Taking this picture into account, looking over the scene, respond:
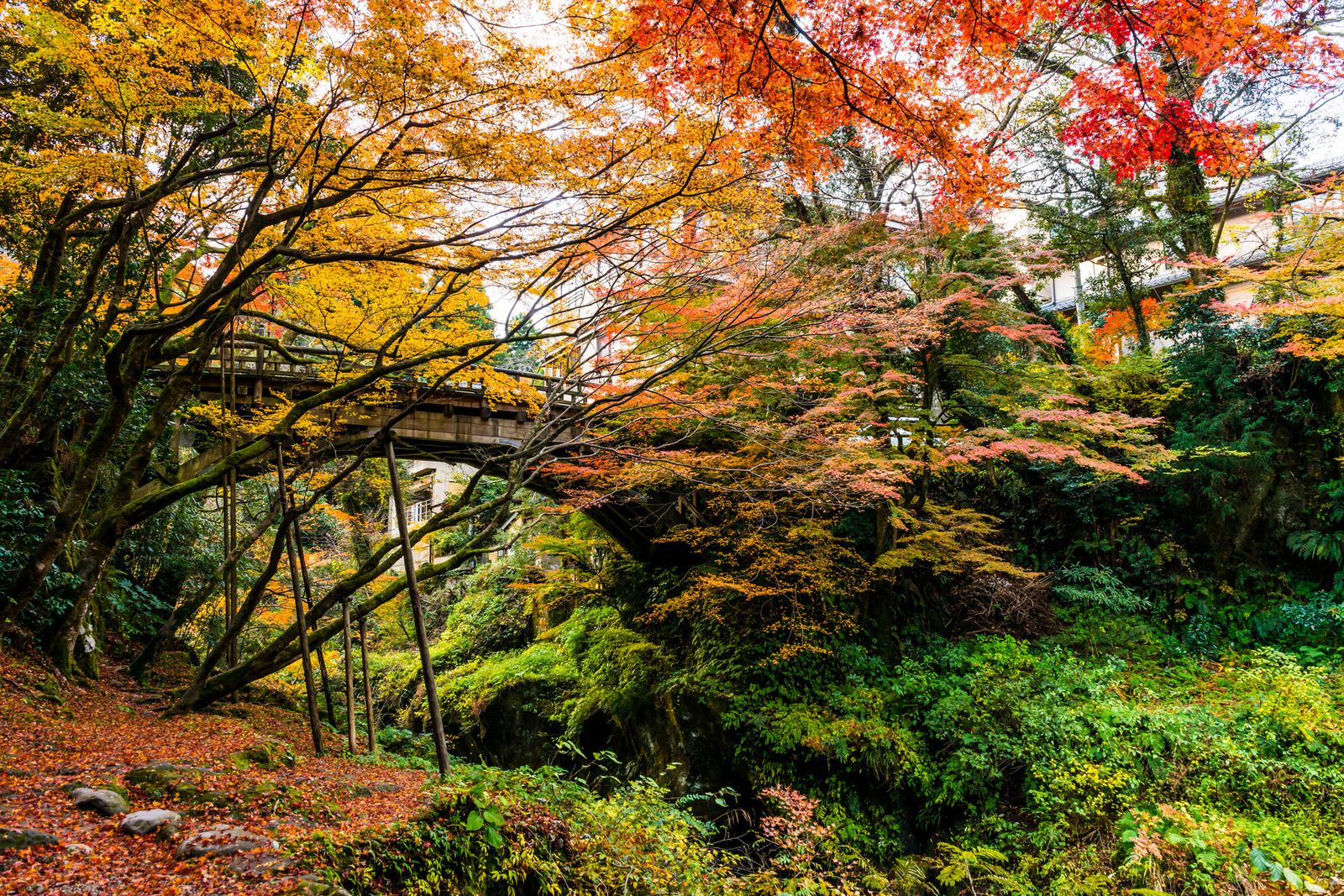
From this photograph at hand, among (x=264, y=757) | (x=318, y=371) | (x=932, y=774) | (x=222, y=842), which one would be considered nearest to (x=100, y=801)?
(x=222, y=842)

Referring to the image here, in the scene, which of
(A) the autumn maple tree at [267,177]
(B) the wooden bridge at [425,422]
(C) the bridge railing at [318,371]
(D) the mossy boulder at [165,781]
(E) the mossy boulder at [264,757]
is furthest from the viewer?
(B) the wooden bridge at [425,422]

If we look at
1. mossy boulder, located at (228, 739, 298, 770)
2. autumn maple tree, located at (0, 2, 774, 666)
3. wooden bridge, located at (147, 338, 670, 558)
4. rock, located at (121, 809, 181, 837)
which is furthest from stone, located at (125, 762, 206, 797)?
wooden bridge, located at (147, 338, 670, 558)

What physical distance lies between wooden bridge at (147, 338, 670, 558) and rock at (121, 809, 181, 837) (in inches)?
242

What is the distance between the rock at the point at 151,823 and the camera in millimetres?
3076

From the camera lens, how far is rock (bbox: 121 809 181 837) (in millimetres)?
3076

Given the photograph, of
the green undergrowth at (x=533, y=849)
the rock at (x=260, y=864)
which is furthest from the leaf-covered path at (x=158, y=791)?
the green undergrowth at (x=533, y=849)

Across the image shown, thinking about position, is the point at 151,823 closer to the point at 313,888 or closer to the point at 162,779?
the point at 162,779

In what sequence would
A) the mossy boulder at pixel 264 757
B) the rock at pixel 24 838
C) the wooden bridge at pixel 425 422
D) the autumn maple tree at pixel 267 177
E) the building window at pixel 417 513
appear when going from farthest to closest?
the building window at pixel 417 513 → the wooden bridge at pixel 425 422 → the mossy boulder at pixel 264 757 → the autumn maple tree at pixel 267 177 → the rock at pixel 24 838

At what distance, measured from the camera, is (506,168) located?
15.1ft

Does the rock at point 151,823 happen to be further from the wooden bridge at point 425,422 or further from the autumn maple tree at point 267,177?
the wooden bridge at point 425,422

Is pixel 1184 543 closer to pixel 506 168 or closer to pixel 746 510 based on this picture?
pixel 746 510

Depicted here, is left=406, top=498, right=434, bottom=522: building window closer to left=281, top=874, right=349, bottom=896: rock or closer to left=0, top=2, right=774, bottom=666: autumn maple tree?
left=0, top=2, right=774, bottom=666: autumn maple tree

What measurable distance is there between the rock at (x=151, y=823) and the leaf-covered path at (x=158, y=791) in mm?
39

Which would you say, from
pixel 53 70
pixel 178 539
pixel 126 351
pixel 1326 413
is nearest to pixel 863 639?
pixel 1326 413
